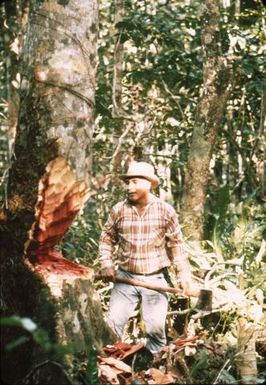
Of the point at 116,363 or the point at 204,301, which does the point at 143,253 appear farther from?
the point at 116,363

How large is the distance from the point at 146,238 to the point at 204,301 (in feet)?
2.54

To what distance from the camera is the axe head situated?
4.34 m

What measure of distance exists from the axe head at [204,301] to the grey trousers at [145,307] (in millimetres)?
453

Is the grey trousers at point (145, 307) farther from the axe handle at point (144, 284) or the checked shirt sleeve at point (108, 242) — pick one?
the checked shirt sleeve at point (108, 242)

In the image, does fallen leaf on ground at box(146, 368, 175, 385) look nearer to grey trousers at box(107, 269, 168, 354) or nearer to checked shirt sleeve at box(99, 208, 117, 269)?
grey trousers at box(107, 269, 168, 354)

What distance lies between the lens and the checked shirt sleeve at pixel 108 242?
15.7 ft

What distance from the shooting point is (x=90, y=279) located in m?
3.77

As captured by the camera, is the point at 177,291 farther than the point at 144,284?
No

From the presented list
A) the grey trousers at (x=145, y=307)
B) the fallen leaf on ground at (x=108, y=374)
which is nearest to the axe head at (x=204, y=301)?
the grey trousers at (x=145, y=307)

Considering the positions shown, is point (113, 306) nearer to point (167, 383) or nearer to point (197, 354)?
point (197, 354)

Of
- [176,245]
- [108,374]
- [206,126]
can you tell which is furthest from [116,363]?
[206,126]

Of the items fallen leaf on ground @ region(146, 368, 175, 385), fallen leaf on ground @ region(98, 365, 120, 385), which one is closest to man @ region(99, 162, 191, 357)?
fallen leaf on ground @ region(146, 368, 175, 385)

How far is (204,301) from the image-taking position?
4367mm

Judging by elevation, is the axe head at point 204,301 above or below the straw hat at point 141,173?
below
